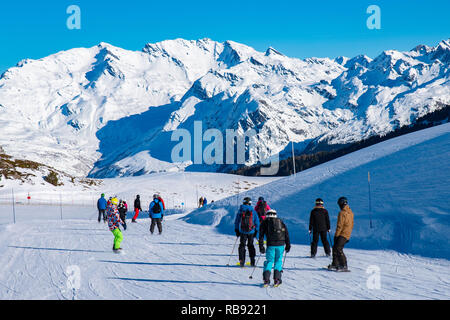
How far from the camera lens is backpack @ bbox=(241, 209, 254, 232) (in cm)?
1141

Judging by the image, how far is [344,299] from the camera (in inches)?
336

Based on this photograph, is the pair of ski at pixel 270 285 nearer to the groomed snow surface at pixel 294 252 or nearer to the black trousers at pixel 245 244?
the groomed snow surface at pixel 294 252

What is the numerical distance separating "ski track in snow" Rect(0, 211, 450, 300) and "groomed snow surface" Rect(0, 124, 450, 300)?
27 mm

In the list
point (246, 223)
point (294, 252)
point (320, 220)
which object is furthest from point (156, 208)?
point (320, 220)

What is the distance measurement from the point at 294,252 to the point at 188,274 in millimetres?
5108

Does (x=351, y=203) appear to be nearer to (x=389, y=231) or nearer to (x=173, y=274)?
(x=389, y=231)

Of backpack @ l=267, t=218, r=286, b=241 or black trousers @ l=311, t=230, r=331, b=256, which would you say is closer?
backpack @ l=267, t=218, r=286, b=241

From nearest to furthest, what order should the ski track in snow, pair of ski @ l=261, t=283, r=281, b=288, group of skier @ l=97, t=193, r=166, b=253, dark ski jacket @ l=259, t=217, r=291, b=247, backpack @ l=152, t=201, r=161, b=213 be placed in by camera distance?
1. the ski track in snow
2. dark ski jacket @ l=259, t=217, r=291, b=247
3. pair of ski @ l=261, t=283, r=281, b=288
4. group of skier @ l=97, t=193, r=166, b=253
5. backpack @ l=152, t=201, r=161, b=213

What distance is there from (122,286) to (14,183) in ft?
178

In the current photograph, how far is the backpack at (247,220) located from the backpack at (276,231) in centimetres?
190

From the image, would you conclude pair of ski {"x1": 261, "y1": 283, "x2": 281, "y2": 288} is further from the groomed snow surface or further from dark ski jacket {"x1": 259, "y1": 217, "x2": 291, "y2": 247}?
dark ski jacket {"x1": 259, "y1": 217, "x2": 291, "y2": 247}

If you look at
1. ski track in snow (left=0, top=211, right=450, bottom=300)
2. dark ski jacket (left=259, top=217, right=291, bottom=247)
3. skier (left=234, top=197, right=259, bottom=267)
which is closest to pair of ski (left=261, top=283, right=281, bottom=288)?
ski track in snow (left=0, top=211, right=450, bottom=300)

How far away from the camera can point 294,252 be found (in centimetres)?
1477

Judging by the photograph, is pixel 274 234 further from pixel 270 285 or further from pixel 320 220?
pixel 320 220
